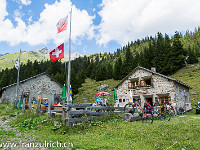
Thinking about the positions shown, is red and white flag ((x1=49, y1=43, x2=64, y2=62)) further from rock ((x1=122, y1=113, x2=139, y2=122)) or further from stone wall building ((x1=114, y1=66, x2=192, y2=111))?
stone wall building ((x1=114, y1=66, x2=192, y2=111))

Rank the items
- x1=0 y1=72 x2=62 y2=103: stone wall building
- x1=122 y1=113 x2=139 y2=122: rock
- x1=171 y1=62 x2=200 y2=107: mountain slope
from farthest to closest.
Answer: x1=171 y1=62 x2=200 y2=107: mountain slope < x1=0 y1=72 x2=62 y2=103: stone wall building < x1=122 y1=113 x2=139 y2=122: rock

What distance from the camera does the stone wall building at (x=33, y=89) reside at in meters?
22.6

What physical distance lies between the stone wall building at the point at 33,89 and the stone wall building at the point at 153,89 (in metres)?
12.7

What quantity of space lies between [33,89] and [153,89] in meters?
20.1

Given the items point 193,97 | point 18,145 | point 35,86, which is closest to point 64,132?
point 18,145

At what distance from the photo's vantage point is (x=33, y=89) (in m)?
24.0

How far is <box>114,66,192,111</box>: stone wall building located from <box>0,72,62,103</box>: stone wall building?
1271 centimetres

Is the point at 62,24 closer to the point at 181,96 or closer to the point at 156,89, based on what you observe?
the point at 156,89

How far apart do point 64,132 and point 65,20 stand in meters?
7.58

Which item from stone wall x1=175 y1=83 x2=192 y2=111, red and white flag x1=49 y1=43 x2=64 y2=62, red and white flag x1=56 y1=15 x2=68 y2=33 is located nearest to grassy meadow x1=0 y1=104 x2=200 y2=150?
red and white flag x1=49 y1=43 x2=64 y2=62

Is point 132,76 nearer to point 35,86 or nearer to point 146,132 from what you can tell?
point 146,132

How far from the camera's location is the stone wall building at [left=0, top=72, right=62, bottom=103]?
74.1 feet

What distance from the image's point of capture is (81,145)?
5.05 m

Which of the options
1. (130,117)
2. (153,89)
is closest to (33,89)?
(153,89)
